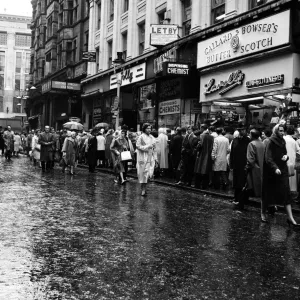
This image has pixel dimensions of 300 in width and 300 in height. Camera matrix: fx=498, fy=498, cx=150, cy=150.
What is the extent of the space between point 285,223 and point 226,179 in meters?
5.63

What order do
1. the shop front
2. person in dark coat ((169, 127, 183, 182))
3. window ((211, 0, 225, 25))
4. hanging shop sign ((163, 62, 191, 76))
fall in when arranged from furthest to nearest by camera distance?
1. hanging shop sign ((163, 62, 191, 76))
2. window ((211, 0, 225, 25))
3. person in dark coat ((169, 127, 183, 182))
4. the shop front

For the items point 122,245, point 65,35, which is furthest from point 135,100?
point 122,245

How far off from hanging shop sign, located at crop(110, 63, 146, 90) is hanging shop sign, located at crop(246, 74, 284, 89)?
979 centimetres

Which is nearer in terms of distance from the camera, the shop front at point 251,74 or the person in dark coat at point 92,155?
the shop front at point 251,74

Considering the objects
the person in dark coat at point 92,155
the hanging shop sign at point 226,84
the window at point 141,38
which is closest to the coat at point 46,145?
the person in dark coat at point 92,155

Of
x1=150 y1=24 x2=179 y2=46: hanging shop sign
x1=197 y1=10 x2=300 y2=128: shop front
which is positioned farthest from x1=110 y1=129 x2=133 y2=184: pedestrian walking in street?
x1=150 y1=24 x2=179 y2=46: hanging shop sign

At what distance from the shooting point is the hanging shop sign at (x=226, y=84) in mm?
18875

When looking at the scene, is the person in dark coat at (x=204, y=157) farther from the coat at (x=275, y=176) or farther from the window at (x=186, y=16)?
the window at (x=186, y=16)

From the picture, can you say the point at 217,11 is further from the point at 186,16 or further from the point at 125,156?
the point at 125,156

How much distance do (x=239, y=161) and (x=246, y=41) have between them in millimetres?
8485

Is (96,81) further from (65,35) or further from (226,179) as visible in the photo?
(226,179)

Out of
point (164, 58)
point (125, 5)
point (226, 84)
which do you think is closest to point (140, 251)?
point (226, 84)

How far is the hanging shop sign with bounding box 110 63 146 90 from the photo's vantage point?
2730cm

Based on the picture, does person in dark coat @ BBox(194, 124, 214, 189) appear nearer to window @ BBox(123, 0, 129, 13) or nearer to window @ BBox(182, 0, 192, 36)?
window @ BBox(182, 0, 192, 36)
